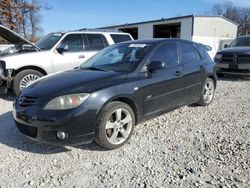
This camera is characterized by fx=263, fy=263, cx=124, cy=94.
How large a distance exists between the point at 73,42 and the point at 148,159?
5073 millimetres

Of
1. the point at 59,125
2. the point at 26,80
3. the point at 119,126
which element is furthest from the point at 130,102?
the point at 26,80

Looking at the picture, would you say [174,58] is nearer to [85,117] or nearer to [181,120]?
[181,120]

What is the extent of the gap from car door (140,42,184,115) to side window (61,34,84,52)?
3.52 m

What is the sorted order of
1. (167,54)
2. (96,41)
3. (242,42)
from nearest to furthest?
(167,54), (96,41), (242,42)

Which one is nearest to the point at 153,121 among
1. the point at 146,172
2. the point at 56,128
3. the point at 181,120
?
the point at 181,120

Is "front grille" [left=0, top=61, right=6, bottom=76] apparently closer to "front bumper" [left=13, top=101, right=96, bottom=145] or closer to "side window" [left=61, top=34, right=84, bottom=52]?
"side window" [left=61, top=34, right=84, bottom=52]

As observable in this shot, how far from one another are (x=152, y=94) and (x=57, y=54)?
12.5ft

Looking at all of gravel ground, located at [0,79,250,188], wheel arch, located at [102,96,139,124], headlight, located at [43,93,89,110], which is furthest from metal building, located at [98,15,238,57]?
headlight, located at [43,93,89,110]

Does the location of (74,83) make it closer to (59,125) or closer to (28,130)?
(59,125)

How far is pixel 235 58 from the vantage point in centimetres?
957

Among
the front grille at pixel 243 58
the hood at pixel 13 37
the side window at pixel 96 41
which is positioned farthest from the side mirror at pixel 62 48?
the front grille at pixel 243 58

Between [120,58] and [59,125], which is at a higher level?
[120,58]

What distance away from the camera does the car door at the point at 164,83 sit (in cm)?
428

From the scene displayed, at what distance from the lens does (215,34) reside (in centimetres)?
2916
